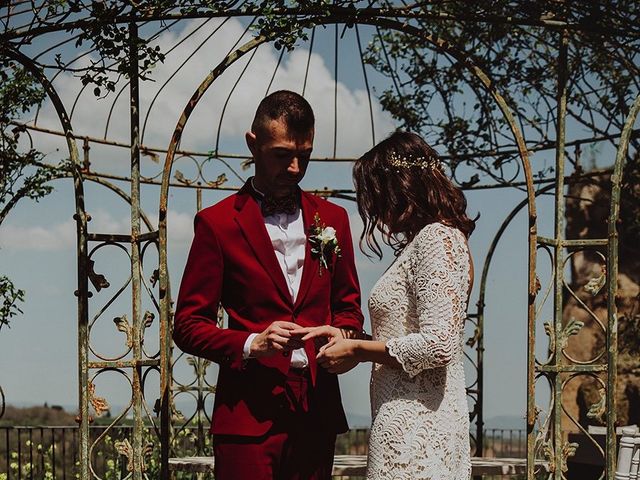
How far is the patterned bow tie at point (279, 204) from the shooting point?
388 centimetres

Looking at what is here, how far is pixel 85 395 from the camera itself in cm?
583

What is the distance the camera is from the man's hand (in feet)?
11.4

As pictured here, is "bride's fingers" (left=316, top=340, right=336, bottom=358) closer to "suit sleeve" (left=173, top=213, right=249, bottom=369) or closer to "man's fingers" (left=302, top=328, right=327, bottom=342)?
"man's fingers" (left=302, top=328, right=327, bottom=342)

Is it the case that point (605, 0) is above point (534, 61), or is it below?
below

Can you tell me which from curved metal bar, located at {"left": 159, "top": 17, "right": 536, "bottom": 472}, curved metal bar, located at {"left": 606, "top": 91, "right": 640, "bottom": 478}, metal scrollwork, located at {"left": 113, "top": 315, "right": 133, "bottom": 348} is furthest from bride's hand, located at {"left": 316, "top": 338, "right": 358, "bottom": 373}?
curved metal bar, located at {"left": 606, "top": 91, "right": 640, "bottom": 478}

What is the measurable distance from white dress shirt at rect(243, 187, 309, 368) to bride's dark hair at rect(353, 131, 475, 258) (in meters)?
0.30

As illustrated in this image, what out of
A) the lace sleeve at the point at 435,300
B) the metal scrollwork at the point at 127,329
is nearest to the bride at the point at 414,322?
the lace sleeve at the point at 435,300

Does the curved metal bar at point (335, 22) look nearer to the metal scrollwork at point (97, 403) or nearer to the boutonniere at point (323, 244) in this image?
the metal scrollwork at point (97, 403)

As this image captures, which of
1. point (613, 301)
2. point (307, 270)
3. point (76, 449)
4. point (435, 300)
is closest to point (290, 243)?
point (307, 270)

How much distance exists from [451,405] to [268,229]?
94 centimetres

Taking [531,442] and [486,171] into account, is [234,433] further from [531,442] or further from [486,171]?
[486,171]

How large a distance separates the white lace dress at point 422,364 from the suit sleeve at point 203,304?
0.52 m

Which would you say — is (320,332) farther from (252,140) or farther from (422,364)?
(252,140)

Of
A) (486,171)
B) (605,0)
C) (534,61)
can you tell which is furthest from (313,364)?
(534,61)
